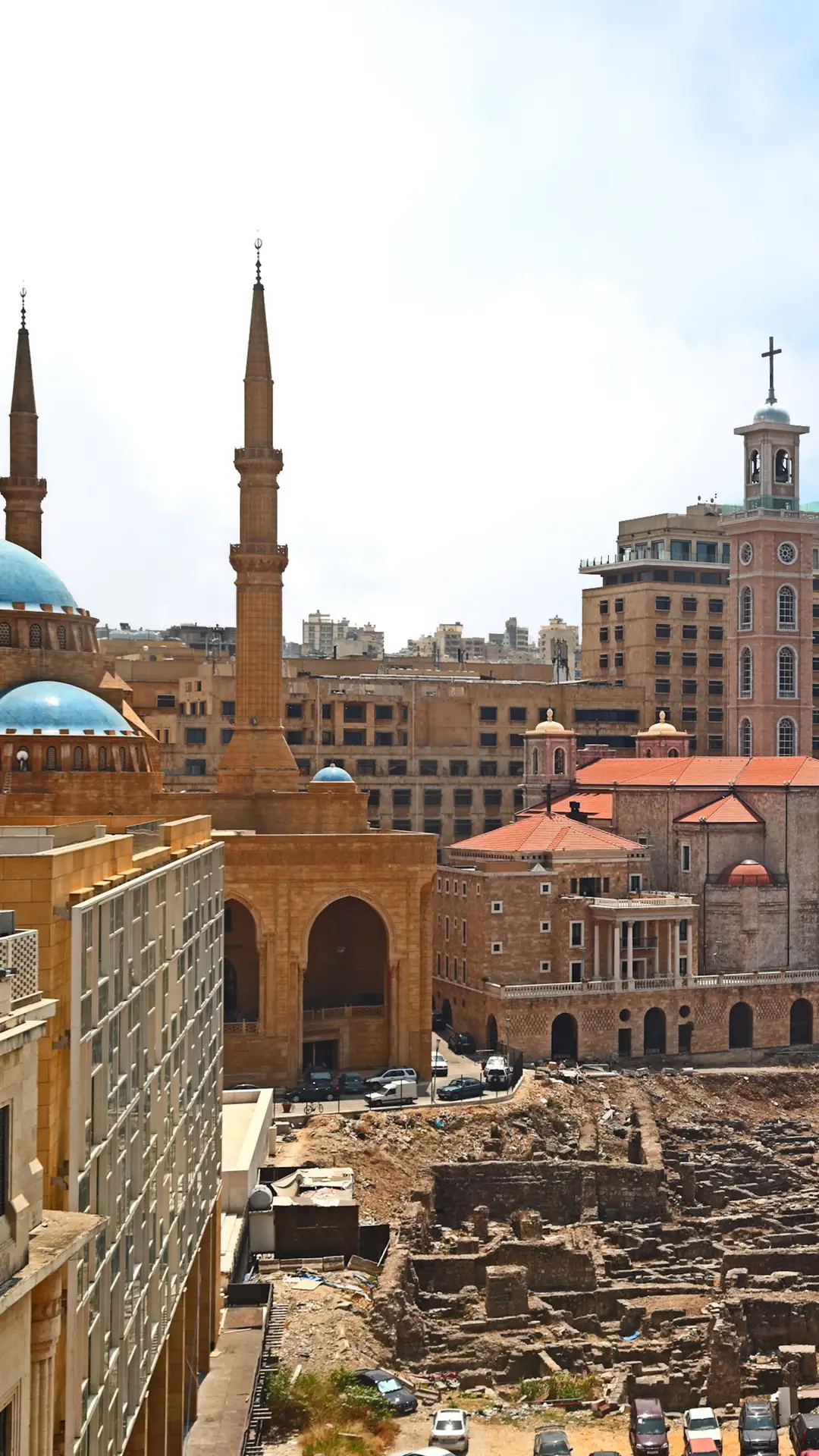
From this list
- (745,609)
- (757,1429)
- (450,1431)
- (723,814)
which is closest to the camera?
(450,1431)

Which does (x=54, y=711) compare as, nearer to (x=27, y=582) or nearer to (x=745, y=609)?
(x=27, y=582)

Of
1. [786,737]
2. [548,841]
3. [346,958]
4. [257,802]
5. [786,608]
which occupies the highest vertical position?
[786,608]

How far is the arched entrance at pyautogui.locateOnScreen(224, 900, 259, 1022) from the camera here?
2395 inches

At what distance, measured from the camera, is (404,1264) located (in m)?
43.2

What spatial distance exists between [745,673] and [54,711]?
4705 cm

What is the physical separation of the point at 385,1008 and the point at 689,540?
184ft

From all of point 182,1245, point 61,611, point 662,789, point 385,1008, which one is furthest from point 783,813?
point 182,1245

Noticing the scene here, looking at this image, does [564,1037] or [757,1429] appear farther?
[564,1037]

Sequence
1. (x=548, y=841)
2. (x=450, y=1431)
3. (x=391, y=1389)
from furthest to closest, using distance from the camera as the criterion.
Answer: (x=548, y=841) → (x=391, y=1389) → (x=450, y=1431)

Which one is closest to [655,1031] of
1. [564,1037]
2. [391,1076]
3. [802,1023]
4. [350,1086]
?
[564,1037]

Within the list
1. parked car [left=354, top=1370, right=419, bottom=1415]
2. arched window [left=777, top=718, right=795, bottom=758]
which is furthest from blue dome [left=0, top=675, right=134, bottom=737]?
arched window [left=777, top=718, right=795, bottom=758]

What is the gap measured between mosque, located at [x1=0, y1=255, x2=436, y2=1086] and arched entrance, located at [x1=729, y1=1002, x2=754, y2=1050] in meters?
15.5

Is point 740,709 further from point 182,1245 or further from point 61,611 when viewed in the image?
point 182,1245

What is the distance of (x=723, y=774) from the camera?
251 ft
